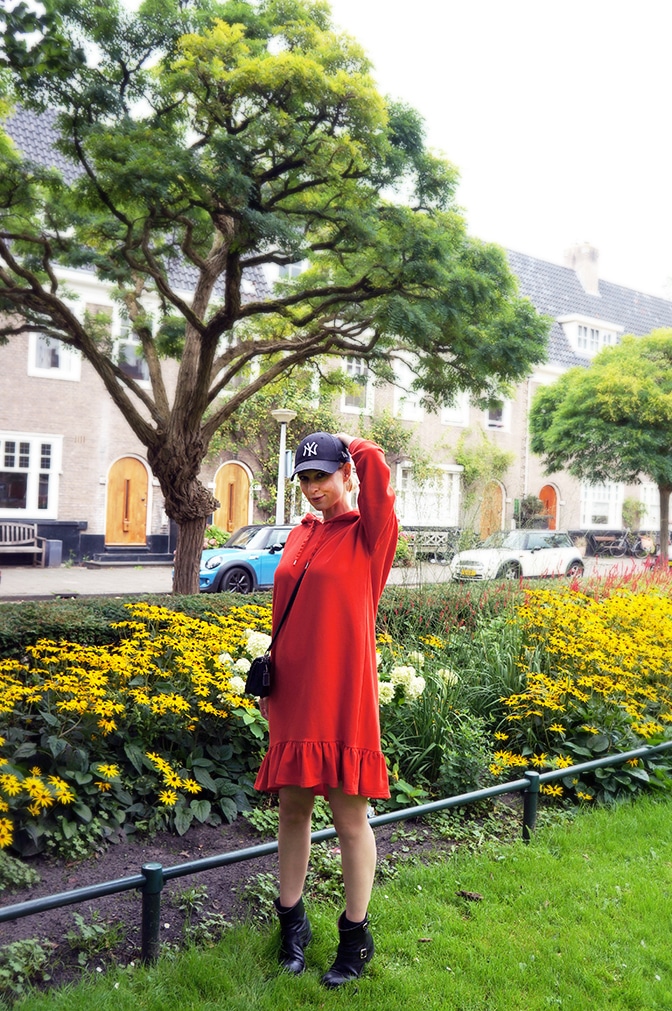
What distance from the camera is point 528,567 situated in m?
18.9

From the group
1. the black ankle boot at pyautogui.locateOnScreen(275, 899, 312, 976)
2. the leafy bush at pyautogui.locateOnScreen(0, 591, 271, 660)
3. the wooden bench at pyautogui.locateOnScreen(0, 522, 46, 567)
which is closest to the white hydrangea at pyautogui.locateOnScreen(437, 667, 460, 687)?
the leafy bush at pyautogui.locateOnScreen(0, 591, 271, 660)

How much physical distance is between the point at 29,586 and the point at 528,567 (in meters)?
10.5

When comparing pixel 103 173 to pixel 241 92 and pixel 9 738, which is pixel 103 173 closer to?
pixel 241 92

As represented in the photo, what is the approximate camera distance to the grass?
2.69 meters

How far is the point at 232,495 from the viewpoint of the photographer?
24438 millimetres

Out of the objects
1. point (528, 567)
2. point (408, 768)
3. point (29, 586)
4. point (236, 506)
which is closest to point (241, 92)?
point (408, 768)

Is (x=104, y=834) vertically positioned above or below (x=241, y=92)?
below

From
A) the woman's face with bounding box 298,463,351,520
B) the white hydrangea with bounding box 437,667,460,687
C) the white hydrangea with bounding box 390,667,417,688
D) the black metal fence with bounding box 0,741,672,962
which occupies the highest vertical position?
the woman's face with bounding box 298,463,351,520

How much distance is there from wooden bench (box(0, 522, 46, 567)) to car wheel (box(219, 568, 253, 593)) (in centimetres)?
680

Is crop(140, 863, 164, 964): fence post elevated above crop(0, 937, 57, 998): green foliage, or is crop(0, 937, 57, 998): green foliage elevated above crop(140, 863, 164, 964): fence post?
crop(140, 863, 164, 964): fence post

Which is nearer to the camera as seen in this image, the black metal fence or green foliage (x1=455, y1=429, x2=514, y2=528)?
the black metal fence

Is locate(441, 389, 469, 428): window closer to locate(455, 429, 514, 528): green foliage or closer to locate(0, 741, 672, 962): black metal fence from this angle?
locate(455, 429, 514, 528): green foliage

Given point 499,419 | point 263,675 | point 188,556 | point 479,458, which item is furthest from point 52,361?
point 263,675

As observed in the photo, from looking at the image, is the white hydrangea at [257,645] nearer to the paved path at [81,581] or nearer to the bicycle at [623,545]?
the paved path at [81,581]
